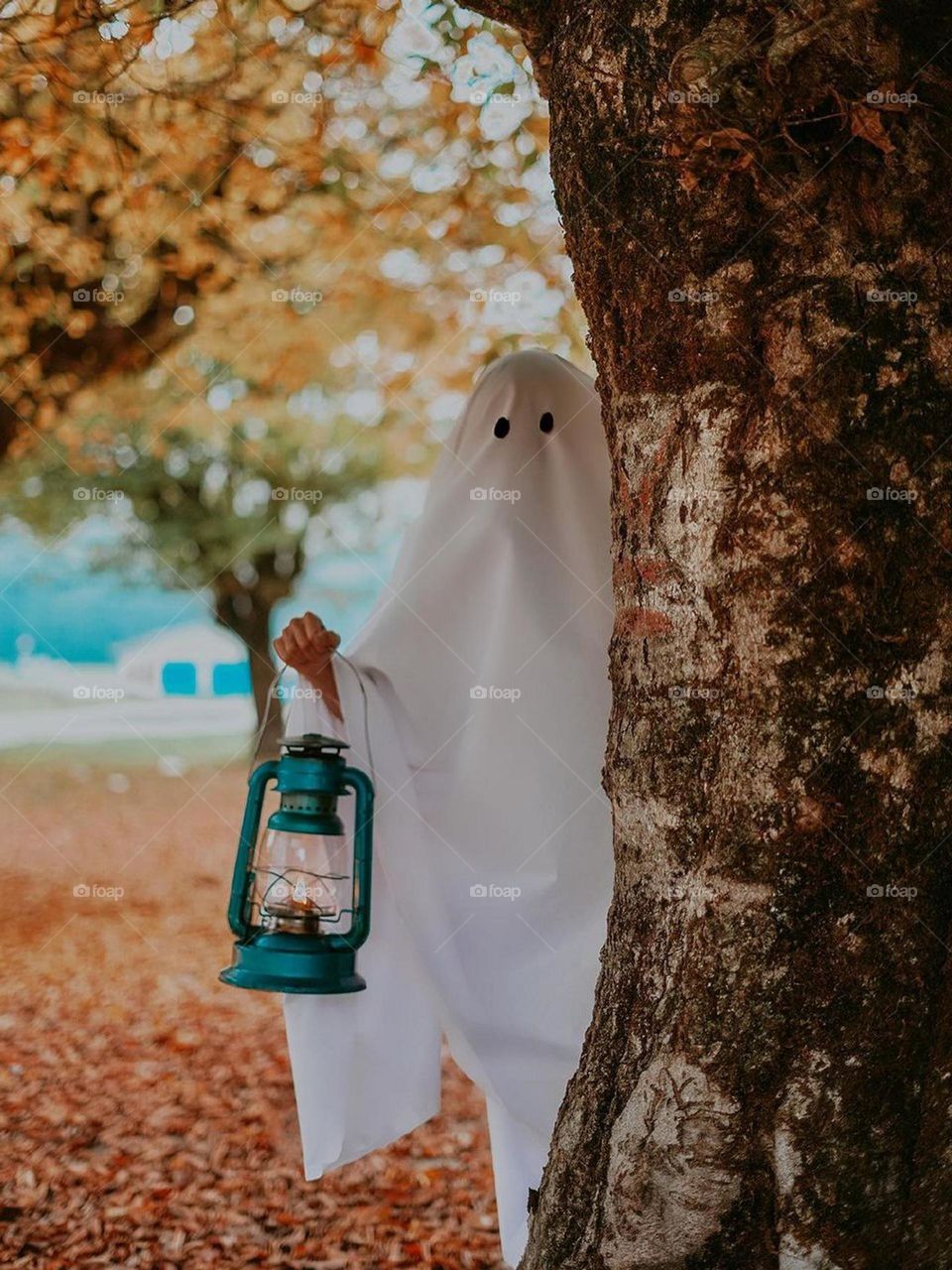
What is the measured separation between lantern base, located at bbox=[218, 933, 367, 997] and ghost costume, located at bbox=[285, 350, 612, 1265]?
699 mm

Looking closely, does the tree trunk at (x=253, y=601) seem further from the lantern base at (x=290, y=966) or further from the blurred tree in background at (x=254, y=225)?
the lantern base at (x=290, y=966)

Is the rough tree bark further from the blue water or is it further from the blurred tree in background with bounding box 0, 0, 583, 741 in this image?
the blue water

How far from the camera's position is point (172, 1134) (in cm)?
654

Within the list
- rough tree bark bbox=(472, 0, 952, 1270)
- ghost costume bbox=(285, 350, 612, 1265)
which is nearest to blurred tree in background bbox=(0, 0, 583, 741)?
ghost costume bbox=(285, 350, 612, 1265)

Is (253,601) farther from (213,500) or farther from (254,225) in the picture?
(254,225)

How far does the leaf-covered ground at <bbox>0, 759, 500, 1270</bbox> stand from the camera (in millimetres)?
5246

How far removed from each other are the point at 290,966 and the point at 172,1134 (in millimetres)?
4046

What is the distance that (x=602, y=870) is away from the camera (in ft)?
13.0

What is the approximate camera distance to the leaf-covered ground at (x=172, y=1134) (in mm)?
5246

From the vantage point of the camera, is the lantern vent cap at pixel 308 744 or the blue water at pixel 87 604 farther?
the blue water at pixel 87 604

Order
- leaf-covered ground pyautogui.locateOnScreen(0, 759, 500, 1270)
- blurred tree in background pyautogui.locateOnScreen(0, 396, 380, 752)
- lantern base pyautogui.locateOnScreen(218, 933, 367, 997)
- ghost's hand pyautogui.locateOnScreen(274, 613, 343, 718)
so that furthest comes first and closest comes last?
blurred tree in background pyautogui.locateOnScreen(0, 396, 380, 752)
leaf-covered ground pyautogui.locateOnScreen(0, 759, 500, 1270)
ghost's hand pyautogui.locateOnScreen(274, 613, 343, 718)
lantern base pyautogui.locateOnScreen(218, 933, 367, 997)

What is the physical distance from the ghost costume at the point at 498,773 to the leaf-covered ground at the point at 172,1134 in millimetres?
1744

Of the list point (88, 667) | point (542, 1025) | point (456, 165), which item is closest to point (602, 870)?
point (542, 1025)

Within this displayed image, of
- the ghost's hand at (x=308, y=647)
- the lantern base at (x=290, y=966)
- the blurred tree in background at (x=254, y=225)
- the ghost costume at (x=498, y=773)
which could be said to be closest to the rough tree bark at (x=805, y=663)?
the lantern base at (x=290, y=966)
